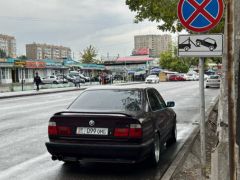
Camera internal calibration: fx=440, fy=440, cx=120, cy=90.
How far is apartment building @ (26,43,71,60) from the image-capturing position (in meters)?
154

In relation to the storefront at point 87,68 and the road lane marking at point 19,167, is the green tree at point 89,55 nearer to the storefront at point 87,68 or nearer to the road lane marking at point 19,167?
the storefront at point 87,68

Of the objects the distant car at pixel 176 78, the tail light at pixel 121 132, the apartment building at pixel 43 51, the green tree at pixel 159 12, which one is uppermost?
the apartment building at pixel 43 51

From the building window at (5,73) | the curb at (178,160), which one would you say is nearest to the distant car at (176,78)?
the building window at (5,73)

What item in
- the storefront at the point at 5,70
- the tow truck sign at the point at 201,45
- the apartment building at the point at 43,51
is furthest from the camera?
the apartment building at the point at 43,51

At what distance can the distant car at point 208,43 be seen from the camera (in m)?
6.32

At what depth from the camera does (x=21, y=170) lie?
7.61m

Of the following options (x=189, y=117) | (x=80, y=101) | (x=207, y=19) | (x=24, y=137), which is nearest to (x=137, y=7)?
(x=189, y=117)

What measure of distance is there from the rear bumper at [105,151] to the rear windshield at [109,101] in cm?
66

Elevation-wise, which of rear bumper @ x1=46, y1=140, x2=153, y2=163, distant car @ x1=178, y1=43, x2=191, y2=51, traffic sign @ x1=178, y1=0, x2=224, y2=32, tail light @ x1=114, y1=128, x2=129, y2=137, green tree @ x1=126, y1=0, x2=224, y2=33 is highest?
green tree @ x1=126, y1=0, x2=224, y2=33

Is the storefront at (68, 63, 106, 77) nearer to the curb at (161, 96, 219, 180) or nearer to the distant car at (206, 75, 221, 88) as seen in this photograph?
the distant car at (206, 75, 221, 88)

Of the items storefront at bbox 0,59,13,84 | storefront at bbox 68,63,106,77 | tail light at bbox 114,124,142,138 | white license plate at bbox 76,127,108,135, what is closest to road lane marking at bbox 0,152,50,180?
white license plate at bbox 76,127,108,135

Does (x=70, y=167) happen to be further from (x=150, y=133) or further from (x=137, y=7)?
(x=137, y=7)

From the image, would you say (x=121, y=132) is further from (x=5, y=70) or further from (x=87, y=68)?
(x=87, y=68)

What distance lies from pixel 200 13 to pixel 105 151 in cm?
258
